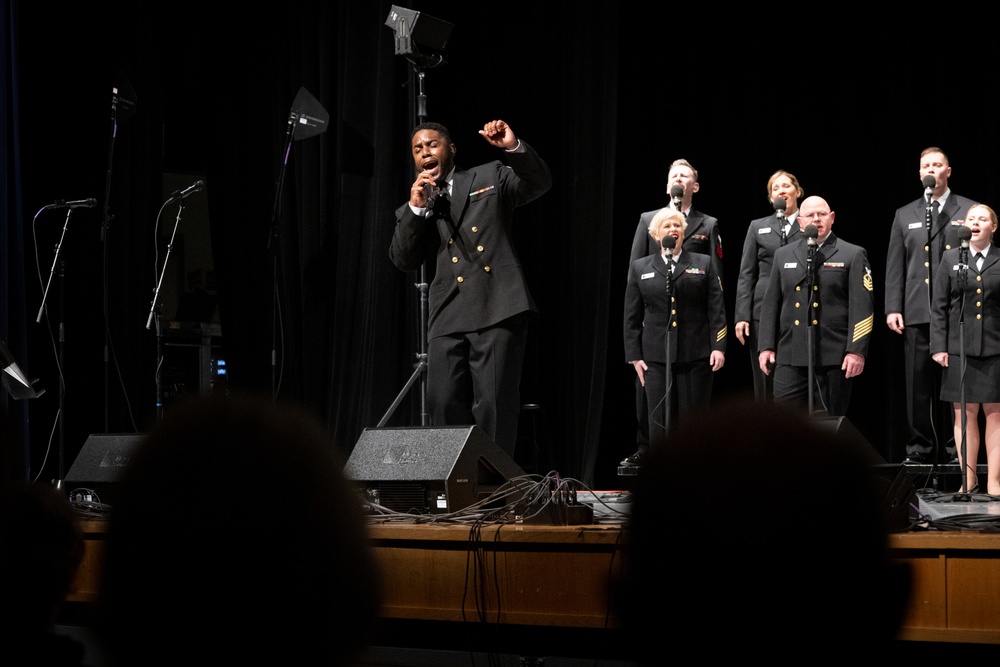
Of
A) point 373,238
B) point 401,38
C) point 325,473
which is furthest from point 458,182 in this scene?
point 325,473

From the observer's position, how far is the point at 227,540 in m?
0.67

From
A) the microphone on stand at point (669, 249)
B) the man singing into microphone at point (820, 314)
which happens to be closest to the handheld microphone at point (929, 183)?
the man singing into microphone at point (820, 314)

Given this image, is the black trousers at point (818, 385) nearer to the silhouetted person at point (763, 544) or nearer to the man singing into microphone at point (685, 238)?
the man singing into microphone at point (685, 238)

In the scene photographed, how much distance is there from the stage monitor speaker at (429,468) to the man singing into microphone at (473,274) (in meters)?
0.69

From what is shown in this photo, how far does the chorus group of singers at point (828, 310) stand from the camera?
17.3 ft

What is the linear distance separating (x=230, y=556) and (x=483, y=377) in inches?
120

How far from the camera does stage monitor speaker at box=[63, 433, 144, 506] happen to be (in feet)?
11.6

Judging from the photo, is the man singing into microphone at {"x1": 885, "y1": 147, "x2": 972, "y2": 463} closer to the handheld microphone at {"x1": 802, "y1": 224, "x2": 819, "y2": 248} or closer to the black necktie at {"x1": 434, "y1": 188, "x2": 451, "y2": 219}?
the handheld microphone at {"x1": 802, "y1": 224, "x2": 819, "y2": 248}

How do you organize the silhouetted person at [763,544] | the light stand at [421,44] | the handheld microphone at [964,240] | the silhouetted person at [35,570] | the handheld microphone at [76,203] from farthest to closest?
the handheld microphone at [76,203] → the light stand at [421,44] → the handheld microphone at [964,240] → the silhouetted person at [35,570] → the silhouetted person at [763,544]

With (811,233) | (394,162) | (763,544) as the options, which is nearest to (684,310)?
(811,233)

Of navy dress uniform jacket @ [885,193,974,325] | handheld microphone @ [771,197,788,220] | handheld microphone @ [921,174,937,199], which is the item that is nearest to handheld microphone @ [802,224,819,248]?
handheld microphone @ [921,174,937,199]

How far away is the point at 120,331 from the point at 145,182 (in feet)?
2.91

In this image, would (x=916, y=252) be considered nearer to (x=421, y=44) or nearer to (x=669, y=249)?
(x=669, y=249)

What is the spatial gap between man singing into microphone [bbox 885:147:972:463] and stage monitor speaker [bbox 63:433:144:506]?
4.01 meters
